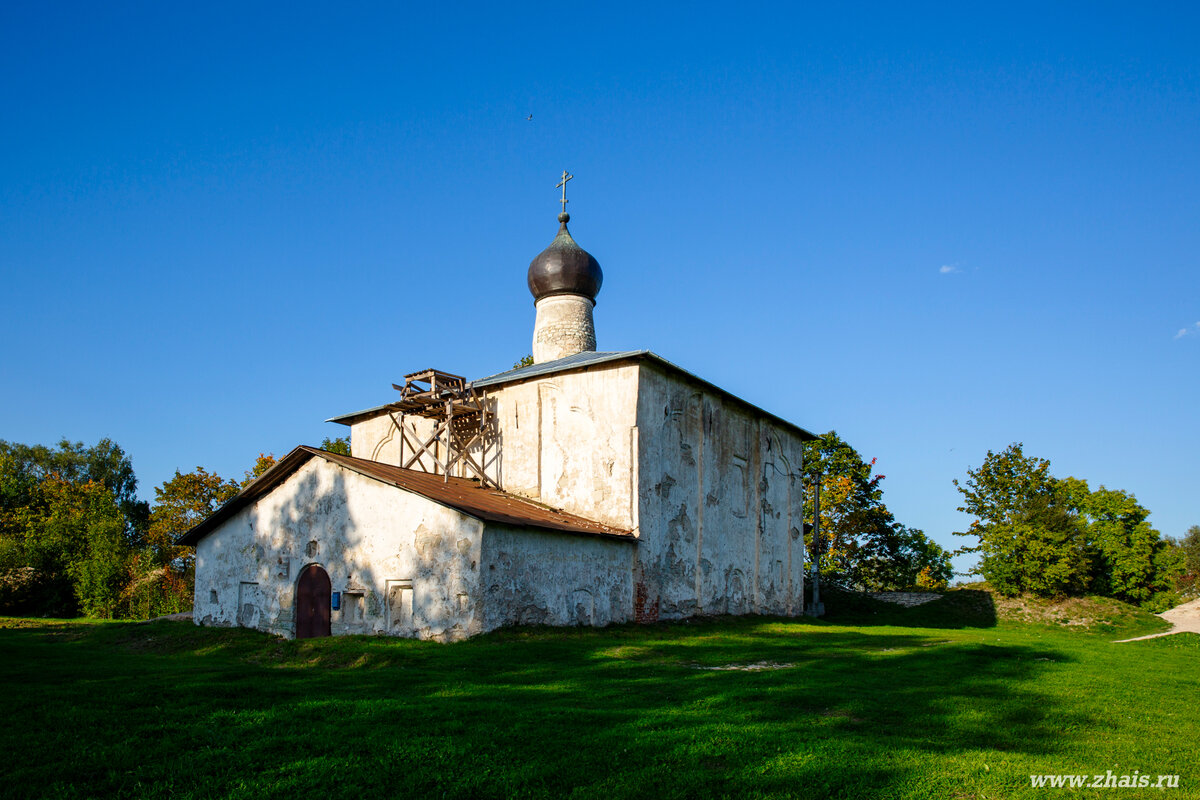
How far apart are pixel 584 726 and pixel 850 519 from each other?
31.7 m

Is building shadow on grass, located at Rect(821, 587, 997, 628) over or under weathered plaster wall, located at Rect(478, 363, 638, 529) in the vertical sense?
under

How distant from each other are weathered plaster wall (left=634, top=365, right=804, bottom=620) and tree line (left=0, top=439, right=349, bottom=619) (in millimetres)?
19174

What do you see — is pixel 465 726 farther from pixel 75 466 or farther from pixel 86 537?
pixel 75 466

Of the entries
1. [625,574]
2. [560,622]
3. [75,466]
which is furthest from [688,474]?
[75,466]

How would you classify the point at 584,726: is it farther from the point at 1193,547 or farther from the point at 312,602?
the point at 1193,547

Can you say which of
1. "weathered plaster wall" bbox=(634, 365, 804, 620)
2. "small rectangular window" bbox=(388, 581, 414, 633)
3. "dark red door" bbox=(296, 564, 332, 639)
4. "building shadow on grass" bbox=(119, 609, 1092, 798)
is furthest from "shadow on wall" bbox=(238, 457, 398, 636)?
"weathered plaster wall" bbox=(634, 365, 804, 620)

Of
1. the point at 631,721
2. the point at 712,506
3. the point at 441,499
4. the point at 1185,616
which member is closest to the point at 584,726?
the point at 631,721

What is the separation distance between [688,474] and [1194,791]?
16.8 metres

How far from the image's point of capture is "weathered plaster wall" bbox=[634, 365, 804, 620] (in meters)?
21.2

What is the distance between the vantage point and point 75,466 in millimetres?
53750

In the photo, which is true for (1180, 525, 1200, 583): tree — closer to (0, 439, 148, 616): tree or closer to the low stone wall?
the low stone wall

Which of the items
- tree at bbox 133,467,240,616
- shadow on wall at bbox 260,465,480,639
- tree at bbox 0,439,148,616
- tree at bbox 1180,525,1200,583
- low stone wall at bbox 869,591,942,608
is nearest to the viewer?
shadow on wall at bbox 260,465,480,639

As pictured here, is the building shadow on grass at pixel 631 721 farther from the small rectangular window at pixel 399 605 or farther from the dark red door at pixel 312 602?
the dark red door at pixel 312 602

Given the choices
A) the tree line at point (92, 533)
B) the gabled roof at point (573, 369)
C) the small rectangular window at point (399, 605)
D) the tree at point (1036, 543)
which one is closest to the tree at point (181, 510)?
the tree line at point (92, 533)
